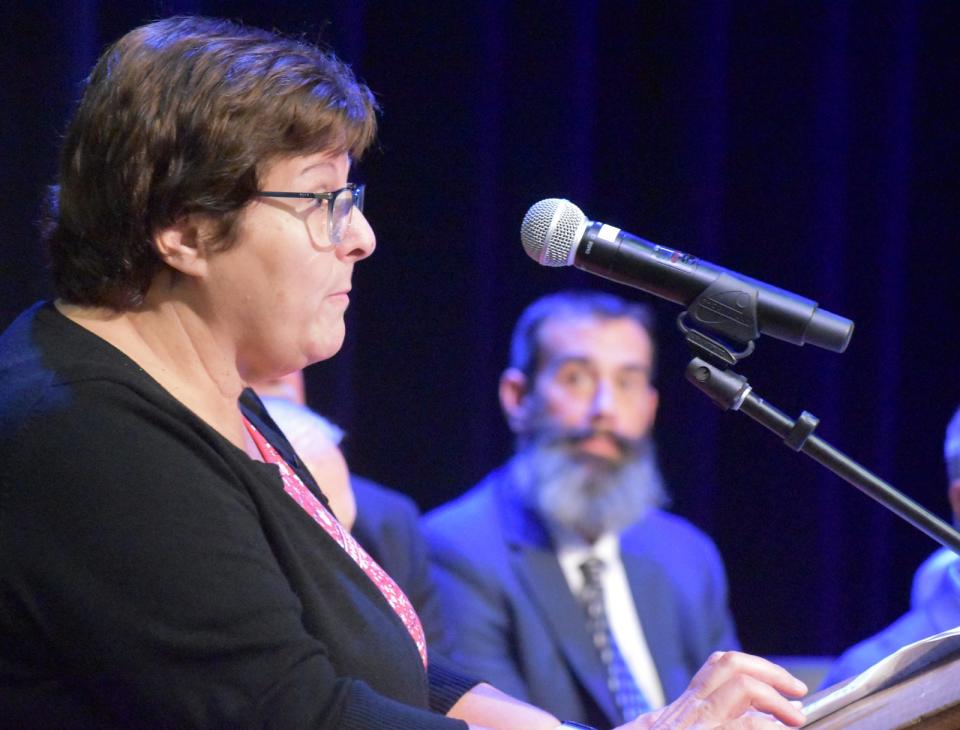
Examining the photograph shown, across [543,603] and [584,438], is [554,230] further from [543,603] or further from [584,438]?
[584,438]

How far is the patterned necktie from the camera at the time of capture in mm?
2768

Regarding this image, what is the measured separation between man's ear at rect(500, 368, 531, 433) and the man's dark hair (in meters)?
0.03

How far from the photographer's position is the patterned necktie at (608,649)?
277 centimetres

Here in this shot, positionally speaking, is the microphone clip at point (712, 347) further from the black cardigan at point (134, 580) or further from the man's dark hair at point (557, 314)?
the man's dark hair at point (557, 314)

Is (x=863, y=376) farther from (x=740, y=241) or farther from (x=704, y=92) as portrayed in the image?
(x=704, y=92)

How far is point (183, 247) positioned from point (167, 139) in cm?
11

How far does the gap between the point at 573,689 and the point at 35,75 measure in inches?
65.7

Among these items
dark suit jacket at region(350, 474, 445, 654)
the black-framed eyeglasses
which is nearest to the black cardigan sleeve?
the black-framed eyeglasses

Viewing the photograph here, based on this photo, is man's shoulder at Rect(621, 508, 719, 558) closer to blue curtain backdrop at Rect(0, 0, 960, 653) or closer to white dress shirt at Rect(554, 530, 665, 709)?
white dress shirt at Rect(554, 530, 665, 709)

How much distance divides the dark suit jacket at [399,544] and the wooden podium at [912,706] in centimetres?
170

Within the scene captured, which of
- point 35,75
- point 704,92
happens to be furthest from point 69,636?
point 704,92

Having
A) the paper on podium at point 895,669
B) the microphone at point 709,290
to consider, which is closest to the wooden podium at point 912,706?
the paper on podium at point 895,669

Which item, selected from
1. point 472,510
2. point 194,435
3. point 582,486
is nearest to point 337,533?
point 194,435

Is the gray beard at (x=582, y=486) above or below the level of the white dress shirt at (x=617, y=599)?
above
